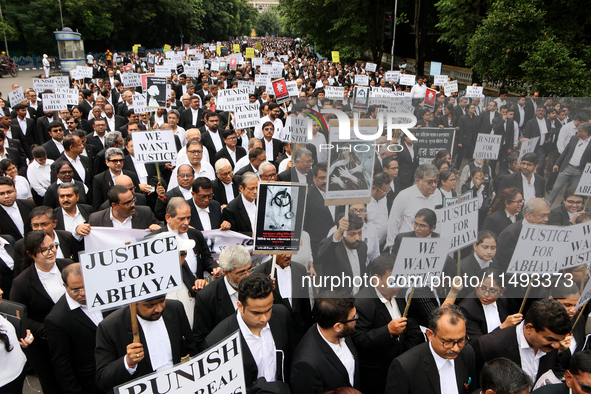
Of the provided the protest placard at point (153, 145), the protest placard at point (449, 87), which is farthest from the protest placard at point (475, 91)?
the protest placard at point (153, 145)

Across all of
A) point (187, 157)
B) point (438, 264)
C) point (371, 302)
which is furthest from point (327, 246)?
point (187, 157)

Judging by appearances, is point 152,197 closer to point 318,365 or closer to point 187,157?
point 187,157

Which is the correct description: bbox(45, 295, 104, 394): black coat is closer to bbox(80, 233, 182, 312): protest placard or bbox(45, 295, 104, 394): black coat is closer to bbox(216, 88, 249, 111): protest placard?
bbox(80, 233, 182, 312): protest placard

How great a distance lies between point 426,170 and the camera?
4516 millimetres

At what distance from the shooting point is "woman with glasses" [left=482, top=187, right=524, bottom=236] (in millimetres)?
5324

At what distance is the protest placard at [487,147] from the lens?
18.6 feet

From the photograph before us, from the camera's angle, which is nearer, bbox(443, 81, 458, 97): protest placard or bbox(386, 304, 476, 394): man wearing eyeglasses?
bbox(386, 304, 476, 394): man wearing eyeglasses

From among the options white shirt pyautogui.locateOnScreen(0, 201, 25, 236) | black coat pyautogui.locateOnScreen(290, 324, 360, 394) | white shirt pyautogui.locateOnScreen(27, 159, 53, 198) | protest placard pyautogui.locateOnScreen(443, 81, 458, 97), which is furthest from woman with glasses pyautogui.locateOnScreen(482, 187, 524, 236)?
protest placard pyautogui.locateOnScreen(443, 81, 458, 97)

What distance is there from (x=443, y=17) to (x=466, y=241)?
63.7 ft

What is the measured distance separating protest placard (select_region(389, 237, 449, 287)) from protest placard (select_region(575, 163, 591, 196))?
112 inches

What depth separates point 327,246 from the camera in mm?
4176

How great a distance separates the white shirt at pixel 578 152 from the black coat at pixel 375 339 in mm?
4184

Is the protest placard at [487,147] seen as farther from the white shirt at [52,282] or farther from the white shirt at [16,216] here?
the white shirt at [16,216]

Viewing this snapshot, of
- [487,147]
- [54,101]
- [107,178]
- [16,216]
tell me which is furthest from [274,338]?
[54,101]
